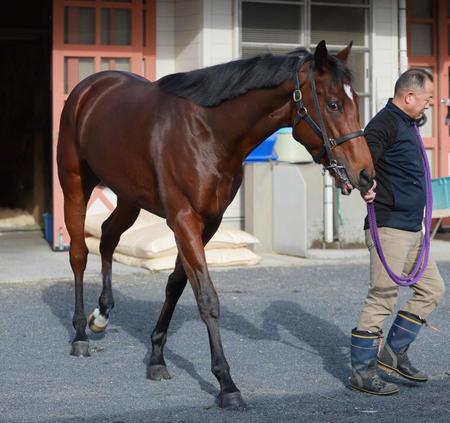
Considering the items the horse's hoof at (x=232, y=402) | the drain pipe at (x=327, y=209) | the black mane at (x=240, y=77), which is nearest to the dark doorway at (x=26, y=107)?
the drain pipe at (x=327, y=209)

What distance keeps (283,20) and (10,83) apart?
5286 mm

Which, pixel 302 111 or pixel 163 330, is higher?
pixel 302 111

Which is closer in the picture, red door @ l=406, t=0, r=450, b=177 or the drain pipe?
the drain pipe

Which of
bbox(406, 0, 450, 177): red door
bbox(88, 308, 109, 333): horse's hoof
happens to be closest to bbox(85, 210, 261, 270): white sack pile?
bbox(88, 308, 109, 333): horse's hoof

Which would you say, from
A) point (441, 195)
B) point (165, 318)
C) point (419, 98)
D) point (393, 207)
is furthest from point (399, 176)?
point (441, 195)

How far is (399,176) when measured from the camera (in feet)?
19.1

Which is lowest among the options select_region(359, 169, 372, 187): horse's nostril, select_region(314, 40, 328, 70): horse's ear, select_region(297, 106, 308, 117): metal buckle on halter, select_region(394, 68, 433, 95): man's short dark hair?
select_region(359, 169, 372, 187): horse's nostril

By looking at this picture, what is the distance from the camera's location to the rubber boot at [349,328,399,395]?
5.74 m

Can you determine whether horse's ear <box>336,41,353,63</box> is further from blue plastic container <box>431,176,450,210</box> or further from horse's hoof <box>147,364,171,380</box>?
blue plastic container <box>431,176,450,210</box>

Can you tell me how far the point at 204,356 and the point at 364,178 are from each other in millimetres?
1922

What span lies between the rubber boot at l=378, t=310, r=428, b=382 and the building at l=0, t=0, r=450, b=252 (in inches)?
217

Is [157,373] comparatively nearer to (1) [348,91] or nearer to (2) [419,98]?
(1) [348,91]

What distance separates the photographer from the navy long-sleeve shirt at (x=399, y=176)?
5.79 m

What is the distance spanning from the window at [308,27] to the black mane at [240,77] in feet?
20.5
